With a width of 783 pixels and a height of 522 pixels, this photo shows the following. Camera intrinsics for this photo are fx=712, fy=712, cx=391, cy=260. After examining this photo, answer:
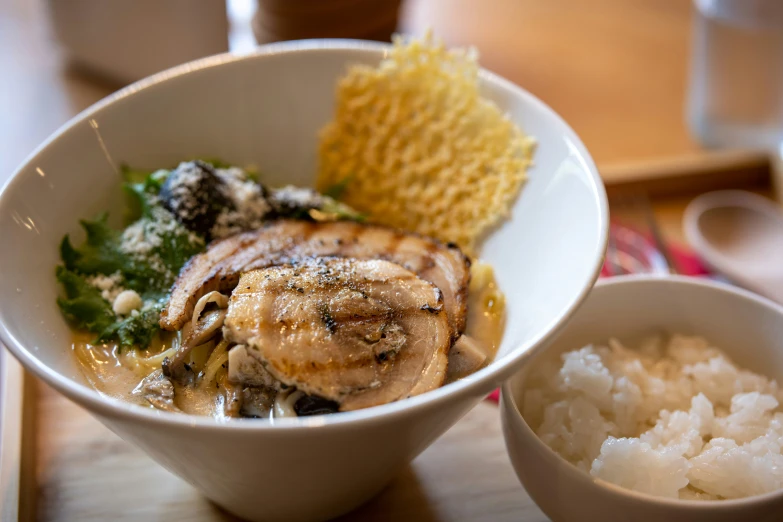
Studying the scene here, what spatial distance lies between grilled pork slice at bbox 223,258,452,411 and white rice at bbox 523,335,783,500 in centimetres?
28

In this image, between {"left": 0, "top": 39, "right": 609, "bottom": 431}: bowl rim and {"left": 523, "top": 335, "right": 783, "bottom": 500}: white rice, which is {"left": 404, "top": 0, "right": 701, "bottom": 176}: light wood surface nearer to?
{"left": 523, "top": 335, "right": 783, "bottom": 500}: white rice

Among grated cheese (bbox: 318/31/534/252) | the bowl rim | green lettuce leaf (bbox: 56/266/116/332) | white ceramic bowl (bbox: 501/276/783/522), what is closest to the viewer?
the bowl rim

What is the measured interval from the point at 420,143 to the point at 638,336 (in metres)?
0.69

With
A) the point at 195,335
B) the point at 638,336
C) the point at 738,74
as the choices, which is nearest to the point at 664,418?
the point at 638,336

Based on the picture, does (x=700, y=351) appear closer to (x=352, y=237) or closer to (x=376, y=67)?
(x=352, y=237)

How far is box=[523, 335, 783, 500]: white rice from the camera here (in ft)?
3.70

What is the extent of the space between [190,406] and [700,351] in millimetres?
981

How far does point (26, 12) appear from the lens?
3.35 meters

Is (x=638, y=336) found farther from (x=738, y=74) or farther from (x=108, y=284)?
(x=738, y=74)

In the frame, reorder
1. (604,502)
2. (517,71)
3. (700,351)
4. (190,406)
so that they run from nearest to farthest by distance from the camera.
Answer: (604,502), (190,406), (700,351), (517,71)

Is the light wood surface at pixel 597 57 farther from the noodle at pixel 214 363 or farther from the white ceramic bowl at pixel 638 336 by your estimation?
the noodle at pixel 214 363

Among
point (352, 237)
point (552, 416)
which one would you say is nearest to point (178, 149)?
point (352, 237)

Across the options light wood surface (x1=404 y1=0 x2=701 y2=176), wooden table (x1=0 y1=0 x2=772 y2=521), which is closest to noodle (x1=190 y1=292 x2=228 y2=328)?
wooden table (x1=0 y1=0 x2=772 y2=521)

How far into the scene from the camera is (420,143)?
1.76 metres
